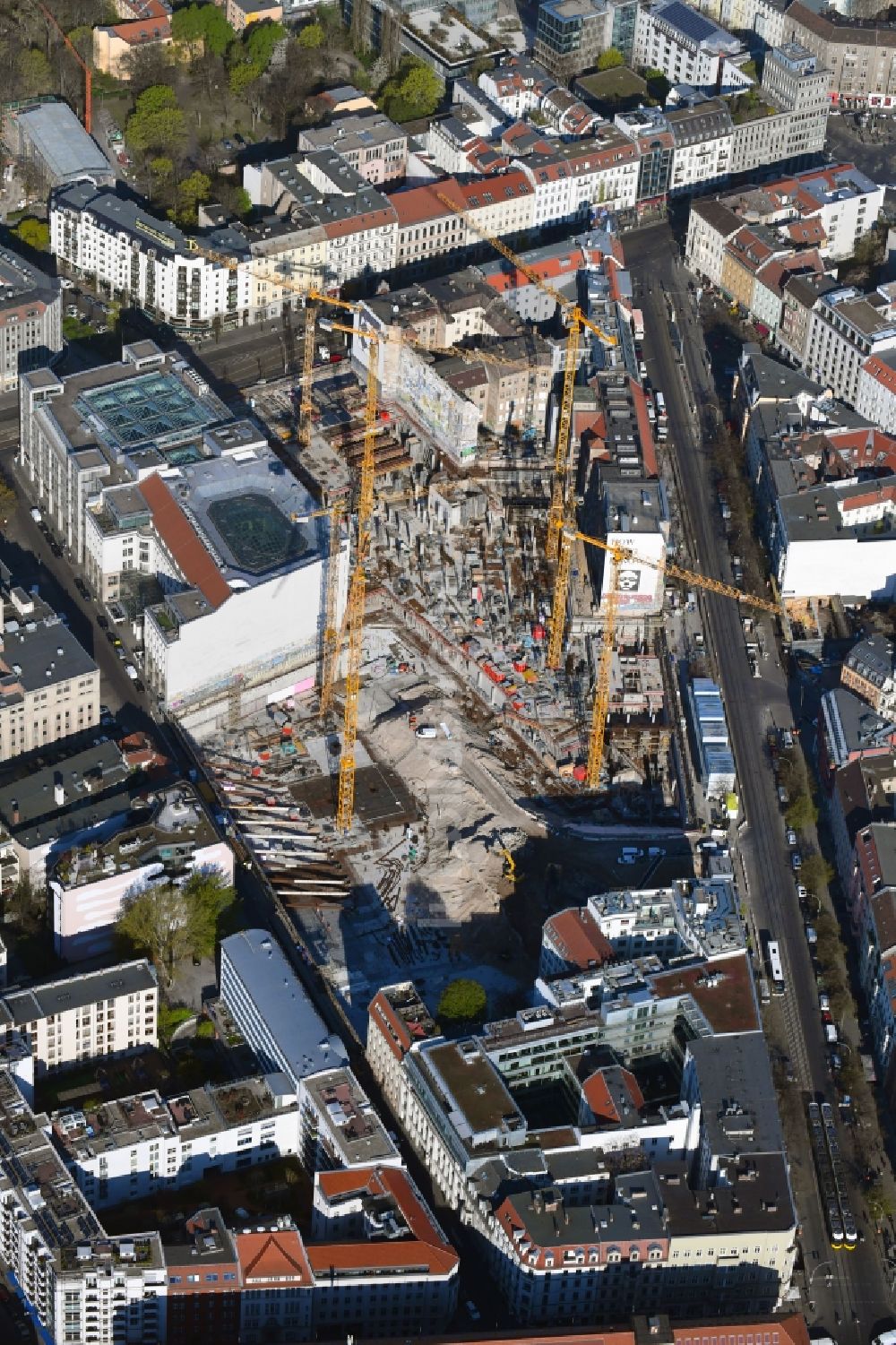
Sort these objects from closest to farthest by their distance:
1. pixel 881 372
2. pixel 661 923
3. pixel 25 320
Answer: pixel 661 923 < pixel 25 320 < pixel 881 372

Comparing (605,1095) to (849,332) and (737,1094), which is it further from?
(849,332)

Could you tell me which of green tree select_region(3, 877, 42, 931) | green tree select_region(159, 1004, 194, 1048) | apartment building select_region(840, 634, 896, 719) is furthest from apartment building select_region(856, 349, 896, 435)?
green tree select_region(3, 877, 42, 931)

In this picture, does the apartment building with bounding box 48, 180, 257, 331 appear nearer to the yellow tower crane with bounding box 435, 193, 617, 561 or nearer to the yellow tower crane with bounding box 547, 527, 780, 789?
the yellow tower crane with bounding box 435, 193, 617, 561

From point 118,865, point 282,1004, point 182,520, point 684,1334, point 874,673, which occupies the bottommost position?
point 684,1334

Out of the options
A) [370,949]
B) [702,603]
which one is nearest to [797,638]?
[702,603]

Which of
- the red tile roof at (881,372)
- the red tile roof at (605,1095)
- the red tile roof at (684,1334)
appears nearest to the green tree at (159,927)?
the red tile roof at (605,1095)

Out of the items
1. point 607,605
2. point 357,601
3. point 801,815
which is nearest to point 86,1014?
point 357,601
